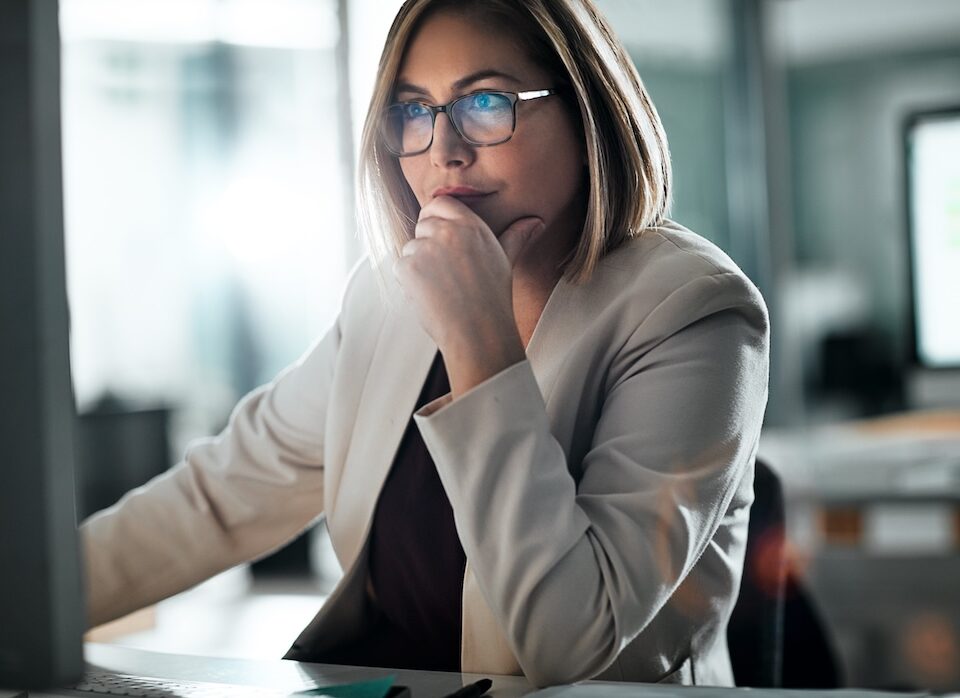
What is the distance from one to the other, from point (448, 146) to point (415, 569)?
1.12 feet

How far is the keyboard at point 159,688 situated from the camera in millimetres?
715

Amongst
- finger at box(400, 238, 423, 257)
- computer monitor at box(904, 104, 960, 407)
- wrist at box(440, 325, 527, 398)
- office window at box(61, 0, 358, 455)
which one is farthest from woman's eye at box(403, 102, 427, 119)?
office window at box(61, 0, 358, 455)

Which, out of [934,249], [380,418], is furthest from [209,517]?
[934,249]

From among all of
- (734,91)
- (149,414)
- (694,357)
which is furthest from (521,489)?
(149,414)

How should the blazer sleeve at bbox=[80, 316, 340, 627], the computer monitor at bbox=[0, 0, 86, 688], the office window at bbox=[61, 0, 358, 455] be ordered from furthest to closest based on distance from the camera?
the office window at bbox=[61, 0, 358, 455]
the blazer sleeve at bbox=[80, 316, 340, 627]
the computer monitor at bbox=[0, 0, 86, 688]

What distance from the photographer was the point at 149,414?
3.87 metres

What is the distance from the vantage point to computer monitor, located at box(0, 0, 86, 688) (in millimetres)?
608

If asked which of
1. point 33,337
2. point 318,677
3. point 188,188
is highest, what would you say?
point 188,188

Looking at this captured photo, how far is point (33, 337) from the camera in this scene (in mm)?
607

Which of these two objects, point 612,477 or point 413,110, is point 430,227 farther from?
point 612,477

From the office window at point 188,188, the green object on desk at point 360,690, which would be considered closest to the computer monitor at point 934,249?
the green object on desk at point 360,690

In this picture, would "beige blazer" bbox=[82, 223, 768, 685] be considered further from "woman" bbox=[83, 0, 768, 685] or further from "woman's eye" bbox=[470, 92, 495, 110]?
"woman's eye" bbox=[470, 92, 495, 110]

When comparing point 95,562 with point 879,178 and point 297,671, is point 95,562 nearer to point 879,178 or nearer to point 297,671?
point 297,671

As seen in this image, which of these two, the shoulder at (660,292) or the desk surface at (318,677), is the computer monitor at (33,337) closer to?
the desk surface at (318,677)
